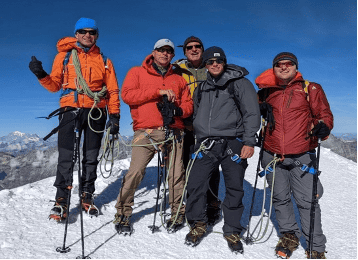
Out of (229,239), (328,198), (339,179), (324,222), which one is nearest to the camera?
(229,239)

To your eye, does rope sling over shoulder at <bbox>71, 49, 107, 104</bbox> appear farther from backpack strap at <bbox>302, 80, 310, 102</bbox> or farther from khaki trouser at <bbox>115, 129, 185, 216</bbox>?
backpack strap at <bbox>302, 80, 310, 102</bbox>

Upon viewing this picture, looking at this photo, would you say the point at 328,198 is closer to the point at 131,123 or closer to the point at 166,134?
the point at 166,134

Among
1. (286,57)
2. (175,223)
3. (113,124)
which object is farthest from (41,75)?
(286,57)

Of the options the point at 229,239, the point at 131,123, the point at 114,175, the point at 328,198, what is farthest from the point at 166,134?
the point at 328,198

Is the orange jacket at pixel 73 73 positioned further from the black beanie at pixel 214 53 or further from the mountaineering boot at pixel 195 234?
the mountaineering boot at pixel 195 234

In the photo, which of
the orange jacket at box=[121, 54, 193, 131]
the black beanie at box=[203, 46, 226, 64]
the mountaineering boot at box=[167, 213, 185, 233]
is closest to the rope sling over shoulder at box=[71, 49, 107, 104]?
the orange jacket at box=[121, 54, 193, 131]

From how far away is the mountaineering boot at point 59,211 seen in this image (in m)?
4.61

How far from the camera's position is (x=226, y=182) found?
425cm

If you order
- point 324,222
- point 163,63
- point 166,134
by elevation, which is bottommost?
point 324,222

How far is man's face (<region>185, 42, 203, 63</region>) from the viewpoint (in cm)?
495

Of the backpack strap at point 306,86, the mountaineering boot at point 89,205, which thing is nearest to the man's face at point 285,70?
the backpack strap at point 306,86

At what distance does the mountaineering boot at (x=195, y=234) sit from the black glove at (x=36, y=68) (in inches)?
146

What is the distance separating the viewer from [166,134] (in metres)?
4.48

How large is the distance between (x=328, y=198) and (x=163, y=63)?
6.70 meters
